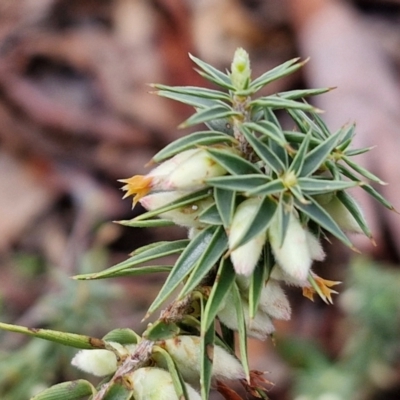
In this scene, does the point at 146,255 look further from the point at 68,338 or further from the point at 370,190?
the point at 370,190

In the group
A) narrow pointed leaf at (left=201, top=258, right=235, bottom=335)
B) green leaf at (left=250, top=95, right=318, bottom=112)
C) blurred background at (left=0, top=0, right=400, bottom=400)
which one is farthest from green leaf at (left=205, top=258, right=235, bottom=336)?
blurred background at (left=0, top=0, right=400, bottom=400)

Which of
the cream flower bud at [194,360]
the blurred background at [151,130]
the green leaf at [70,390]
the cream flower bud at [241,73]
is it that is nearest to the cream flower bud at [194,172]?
the cream flower bud at [241,73]

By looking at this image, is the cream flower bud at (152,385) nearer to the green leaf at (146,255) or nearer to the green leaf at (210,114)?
the green leaf at (146,255)

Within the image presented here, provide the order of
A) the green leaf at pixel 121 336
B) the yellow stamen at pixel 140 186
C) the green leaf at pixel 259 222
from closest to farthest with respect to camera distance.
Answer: the green leaf at pixel 259 222 < the yellow stamen at pixel 140 186 < the green leaf at pixel 121 336

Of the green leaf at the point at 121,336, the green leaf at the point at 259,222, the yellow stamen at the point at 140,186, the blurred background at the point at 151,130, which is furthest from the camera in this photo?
the blurred background at the point at 151,130

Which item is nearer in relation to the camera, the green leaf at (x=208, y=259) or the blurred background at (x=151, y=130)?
the green leaf at (x=208, y=259)

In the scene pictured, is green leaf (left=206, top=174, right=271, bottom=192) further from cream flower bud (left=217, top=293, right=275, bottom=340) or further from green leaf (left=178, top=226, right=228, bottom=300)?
cream flower bud (left=217, top=293, right=275, bottom=340)

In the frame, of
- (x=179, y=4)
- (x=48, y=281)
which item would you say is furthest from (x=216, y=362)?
(x=179, y=4)

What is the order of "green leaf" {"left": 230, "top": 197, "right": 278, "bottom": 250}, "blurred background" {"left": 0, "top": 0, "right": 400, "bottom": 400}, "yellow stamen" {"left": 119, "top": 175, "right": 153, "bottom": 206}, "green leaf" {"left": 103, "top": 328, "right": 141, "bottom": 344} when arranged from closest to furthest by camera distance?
"green leaf" {"left": 230, "top": 197, "right": 278, "bottom": 250} < "yellow stamen" {"left": 119, "top": 175, "right": 153, "bottom": 206} < "green leaf" {"left": 103, "top": 328, "right": 141, "bottom": 344} < "blurred background" {"left": 0, "top": 0, "right": 400, "bottom": 400}

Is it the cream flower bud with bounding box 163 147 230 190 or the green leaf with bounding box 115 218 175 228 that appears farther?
the green leaf with bounding box 115 218 175 228
